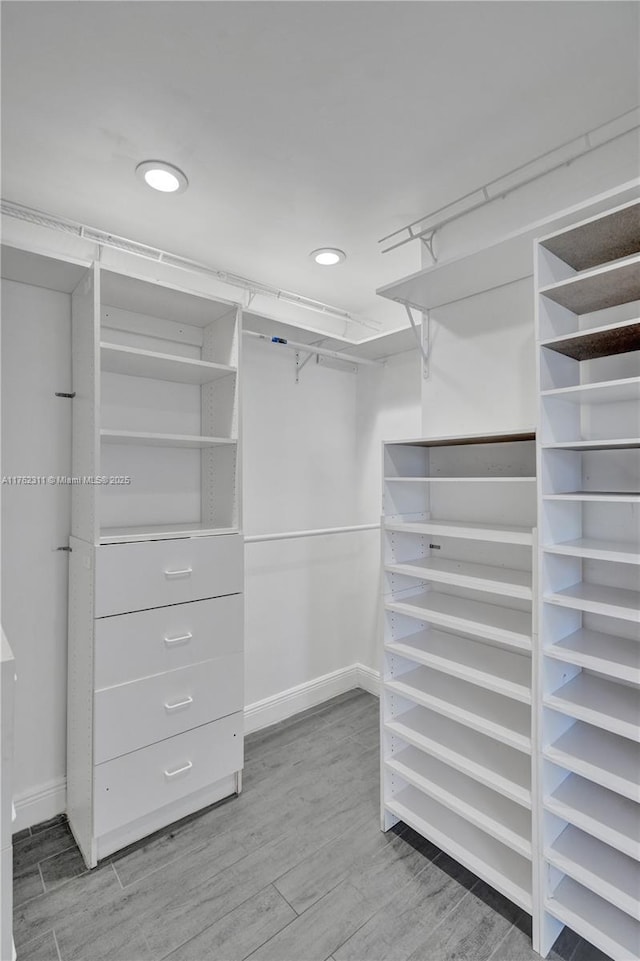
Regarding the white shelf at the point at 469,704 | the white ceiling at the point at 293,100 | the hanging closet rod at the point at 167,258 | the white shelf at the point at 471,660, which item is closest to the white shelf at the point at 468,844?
the white shelf at the point at 469,704

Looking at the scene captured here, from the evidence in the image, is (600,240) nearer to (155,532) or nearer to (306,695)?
(155,532)

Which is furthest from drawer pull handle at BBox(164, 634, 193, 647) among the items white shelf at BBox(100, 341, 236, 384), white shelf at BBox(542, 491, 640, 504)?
white shelf at BBox(542, 491, 640, 504)

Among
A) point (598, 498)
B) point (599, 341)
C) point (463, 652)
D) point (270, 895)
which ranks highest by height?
point (599, 341)

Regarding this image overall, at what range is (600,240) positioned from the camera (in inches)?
52.5

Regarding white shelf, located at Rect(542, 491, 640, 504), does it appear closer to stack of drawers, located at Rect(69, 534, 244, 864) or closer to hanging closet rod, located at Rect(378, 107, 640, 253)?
hanging closet rod, located at Rect(378, 107, 640, 253)

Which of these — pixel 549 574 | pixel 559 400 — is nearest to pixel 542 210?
pixel 559 400

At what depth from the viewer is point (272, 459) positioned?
9.12ft

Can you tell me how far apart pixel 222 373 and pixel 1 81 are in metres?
1.16

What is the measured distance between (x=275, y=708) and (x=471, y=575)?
5.52 ft

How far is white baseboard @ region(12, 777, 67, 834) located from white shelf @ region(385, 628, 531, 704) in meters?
1.55

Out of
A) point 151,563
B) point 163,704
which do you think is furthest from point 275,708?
point 151,563

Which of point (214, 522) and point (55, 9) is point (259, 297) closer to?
point (214, 522)

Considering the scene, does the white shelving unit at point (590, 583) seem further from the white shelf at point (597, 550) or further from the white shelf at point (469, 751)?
the white shelf at point (469, 751)

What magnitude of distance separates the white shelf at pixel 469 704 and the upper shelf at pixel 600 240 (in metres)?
1.52
